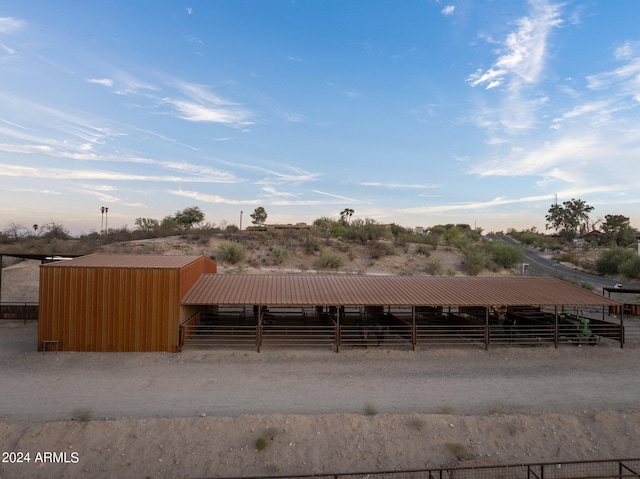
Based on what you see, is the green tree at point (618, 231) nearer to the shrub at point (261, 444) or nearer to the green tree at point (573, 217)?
the green tree at point (573, 217)

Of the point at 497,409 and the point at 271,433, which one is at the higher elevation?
the point at 497,409

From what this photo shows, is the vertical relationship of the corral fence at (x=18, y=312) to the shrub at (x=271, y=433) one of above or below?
above

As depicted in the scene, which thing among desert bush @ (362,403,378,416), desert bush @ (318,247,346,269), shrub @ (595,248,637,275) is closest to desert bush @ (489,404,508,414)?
desert bush @ (362,403,378,416)

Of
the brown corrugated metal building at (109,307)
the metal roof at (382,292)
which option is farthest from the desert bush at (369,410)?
the brown corrugated metal building at (109,307)

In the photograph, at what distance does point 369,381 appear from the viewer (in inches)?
458

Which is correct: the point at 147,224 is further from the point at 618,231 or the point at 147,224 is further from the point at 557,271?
the point at 618,231

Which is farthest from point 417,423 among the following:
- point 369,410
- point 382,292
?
point 382,292

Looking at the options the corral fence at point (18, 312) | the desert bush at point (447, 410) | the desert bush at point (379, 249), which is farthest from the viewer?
the desert bush at point (379, 249)

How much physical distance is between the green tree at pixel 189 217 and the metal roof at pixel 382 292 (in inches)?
1768

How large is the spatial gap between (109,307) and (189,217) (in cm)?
4867

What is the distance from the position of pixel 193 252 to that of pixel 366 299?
2739 centimetres

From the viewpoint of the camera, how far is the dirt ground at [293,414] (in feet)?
26.8

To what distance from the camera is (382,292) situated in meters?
16.3

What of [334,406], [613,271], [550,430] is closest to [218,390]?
[334,406]
